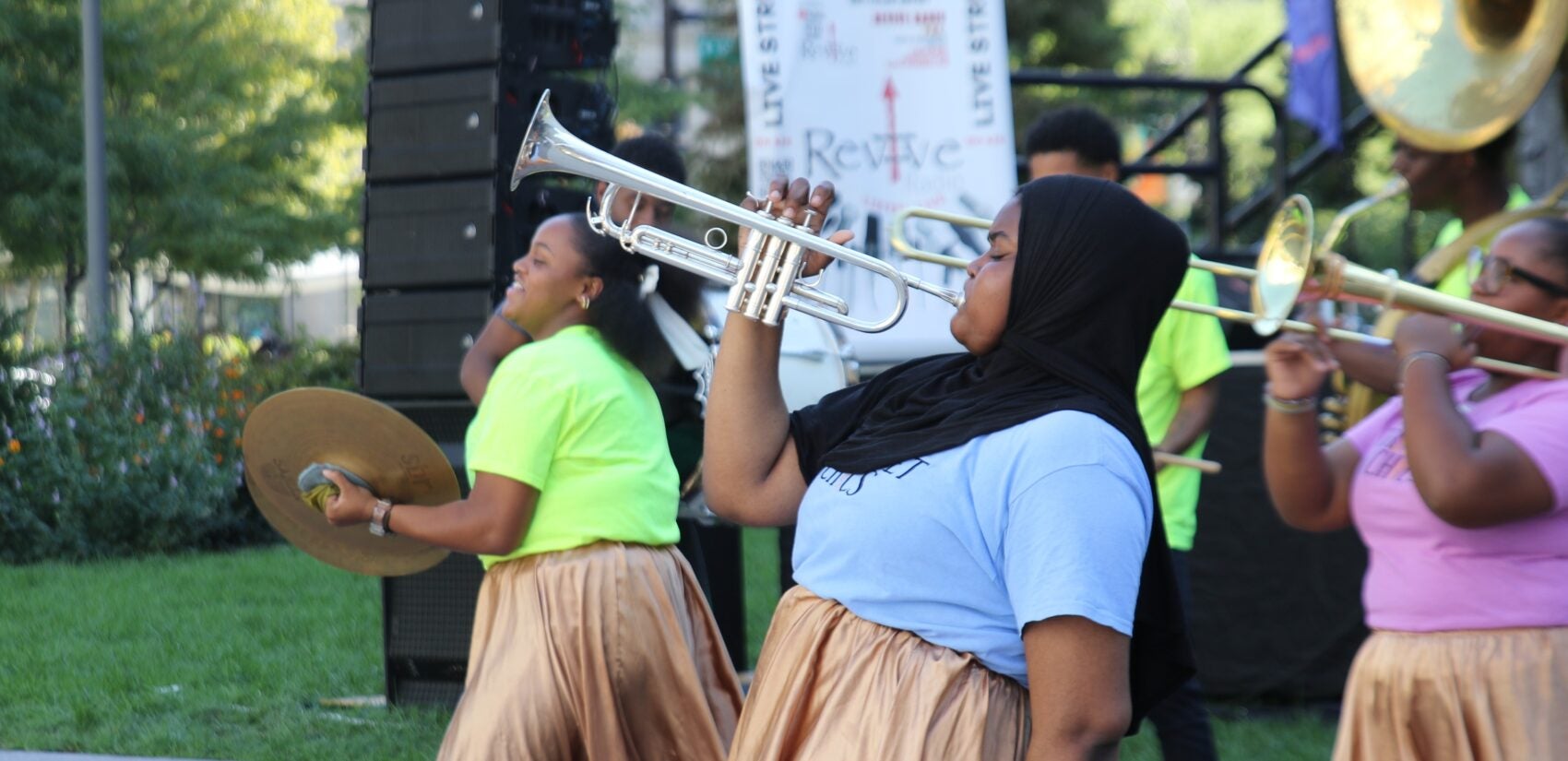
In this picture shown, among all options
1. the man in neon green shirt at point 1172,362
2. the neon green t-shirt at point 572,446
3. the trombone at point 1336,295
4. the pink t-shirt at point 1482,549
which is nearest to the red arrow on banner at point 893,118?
the man in neon green shirt at point 1172,362

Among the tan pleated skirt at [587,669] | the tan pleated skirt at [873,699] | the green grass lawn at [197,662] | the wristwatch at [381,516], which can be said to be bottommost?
the green grass lawn at [197,662]

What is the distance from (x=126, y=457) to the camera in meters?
9.63

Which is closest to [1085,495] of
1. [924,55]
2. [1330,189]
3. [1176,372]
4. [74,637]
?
[1176,372]

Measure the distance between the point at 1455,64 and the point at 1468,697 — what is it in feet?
9.66

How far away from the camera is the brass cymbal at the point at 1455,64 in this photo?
16.2 feet

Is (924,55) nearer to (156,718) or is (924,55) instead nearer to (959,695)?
(156,718)

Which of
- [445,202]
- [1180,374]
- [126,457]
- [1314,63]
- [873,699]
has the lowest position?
[126,457]

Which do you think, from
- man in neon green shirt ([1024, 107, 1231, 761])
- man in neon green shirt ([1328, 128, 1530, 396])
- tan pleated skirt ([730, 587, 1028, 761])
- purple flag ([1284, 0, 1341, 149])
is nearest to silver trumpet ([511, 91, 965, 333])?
tan pleated skirt ([730, 587, 1028, 761])

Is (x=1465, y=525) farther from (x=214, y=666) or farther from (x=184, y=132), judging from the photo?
(x=184, y=132)

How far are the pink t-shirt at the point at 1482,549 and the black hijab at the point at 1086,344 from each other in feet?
2.70

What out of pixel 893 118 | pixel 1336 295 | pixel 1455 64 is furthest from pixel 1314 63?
pixel 1336 295

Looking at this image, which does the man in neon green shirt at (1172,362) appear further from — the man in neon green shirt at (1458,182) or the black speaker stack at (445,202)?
the black speaker stack at (445,202)

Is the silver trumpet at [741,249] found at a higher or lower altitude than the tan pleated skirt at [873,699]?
higher

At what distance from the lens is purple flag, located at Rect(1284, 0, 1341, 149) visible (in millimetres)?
8938
